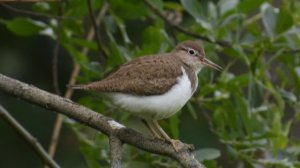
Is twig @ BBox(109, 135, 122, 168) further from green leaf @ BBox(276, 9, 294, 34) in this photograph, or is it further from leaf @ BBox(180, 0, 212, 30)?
green leaf @ BBox(276, 9, 294, 34)

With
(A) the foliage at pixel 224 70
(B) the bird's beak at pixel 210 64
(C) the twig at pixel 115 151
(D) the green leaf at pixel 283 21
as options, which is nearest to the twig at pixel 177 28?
(A) the foliage at pixel 224 70

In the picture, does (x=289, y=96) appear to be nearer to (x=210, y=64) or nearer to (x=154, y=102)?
(x=210, y=64)

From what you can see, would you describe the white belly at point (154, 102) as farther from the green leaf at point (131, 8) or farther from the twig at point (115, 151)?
the green leaf at point (131, 8)

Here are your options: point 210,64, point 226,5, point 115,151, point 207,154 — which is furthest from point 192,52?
point 115,151

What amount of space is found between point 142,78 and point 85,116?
17.0 inches

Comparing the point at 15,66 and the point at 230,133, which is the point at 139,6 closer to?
the point at 230,133

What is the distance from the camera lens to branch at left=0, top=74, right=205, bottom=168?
470cm

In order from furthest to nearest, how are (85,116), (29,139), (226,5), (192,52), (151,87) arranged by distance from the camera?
1. (226,5)
2. (192,52)
3. (29,139)
4. (151,87)
5. (85,116)

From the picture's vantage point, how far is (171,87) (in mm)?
5074

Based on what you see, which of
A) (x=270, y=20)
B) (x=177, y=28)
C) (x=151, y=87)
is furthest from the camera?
(x=177, y=28)

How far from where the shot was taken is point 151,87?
5.01m

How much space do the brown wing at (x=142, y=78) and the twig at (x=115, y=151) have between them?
0.34 m

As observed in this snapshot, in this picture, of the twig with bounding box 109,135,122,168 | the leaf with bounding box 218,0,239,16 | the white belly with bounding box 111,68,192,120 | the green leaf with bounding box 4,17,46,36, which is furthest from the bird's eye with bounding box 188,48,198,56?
the twig with bounding box 109,135,122,168

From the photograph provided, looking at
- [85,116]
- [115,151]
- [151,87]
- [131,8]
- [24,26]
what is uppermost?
[131,8]
